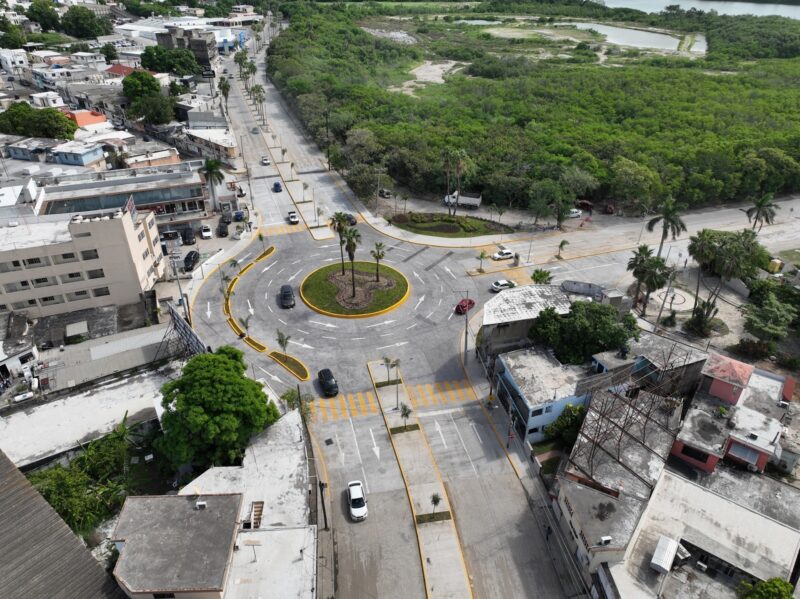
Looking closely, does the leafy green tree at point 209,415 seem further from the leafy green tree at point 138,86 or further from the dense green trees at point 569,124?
the leafy green tree at point 138,86

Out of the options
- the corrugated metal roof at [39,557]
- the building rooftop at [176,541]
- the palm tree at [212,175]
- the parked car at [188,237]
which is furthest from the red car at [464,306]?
the palm tree at [212,175]

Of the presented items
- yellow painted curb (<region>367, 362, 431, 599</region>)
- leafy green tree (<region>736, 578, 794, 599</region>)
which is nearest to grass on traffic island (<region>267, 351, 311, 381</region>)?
yellow painted curb (<region>367, 362, 431, 599</region>)

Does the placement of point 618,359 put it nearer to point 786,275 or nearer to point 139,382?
point 786,275

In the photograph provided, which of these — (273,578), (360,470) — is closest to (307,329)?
(360,470)

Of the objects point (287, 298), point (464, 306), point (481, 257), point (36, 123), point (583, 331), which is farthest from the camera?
point (36, 123)

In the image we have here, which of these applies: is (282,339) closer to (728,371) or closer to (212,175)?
(212,175)

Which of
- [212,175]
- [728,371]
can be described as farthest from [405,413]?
[212,175]
